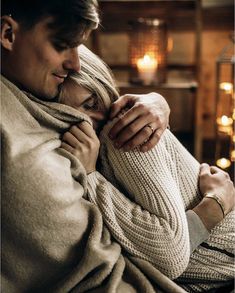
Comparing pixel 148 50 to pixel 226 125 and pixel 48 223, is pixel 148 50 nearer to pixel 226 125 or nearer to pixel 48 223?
pixel 226 125

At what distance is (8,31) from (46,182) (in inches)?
11.7

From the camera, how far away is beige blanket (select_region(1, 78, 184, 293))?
1.02 m

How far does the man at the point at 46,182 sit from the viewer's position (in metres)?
1.02

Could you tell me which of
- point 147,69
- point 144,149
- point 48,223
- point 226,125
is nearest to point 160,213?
point 144,149

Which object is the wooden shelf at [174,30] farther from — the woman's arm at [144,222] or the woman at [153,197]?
the woman's arm at [144,222]

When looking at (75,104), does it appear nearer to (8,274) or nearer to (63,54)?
(63,54)

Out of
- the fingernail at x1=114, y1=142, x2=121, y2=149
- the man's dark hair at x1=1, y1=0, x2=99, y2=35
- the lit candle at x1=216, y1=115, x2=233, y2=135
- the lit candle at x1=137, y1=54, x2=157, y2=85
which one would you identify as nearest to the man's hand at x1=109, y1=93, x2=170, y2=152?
the fingernail at x1=114, y1=142, x2=121, y2=149

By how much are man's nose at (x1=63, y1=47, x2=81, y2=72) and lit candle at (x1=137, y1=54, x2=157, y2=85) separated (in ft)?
6.09

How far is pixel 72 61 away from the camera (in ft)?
3.67

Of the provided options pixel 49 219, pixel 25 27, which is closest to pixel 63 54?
pixel 25 27

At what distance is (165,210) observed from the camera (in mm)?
1149

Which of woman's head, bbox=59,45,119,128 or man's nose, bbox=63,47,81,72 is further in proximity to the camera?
woman's head, bbox=59,45,119,128

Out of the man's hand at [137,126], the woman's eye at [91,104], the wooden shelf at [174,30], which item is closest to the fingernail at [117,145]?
the man's hand at [137,126]

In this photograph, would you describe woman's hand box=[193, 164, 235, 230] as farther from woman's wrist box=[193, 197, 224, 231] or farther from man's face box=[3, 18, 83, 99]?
man's face box=[3, 18, 83, 99]
